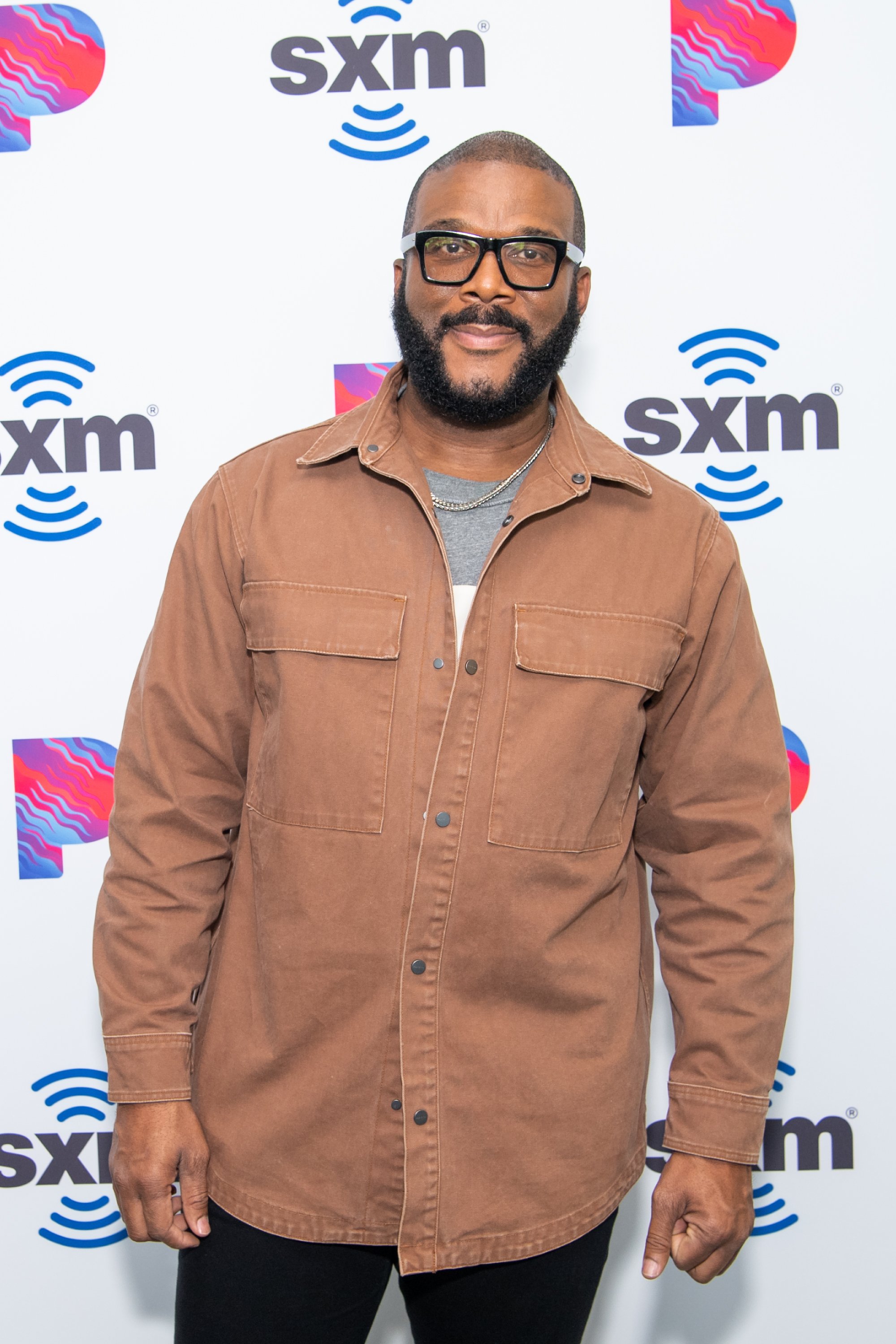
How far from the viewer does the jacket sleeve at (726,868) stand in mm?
1382

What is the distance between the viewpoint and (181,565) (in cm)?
139

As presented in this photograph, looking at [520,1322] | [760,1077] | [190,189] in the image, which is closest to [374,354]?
[190,189]

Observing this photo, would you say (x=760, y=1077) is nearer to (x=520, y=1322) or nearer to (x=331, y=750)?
(x=520, y=1322)

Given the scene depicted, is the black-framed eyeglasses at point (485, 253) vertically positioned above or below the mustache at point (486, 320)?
above

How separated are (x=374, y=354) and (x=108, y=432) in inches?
19.3

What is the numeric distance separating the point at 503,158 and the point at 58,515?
101 centimetres

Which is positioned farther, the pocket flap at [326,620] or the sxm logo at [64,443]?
the sxm logo at [64,443]

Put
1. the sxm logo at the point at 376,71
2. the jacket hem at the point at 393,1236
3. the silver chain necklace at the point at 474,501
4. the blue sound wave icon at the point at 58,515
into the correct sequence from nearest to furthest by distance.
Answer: the jacket hem at the point at 393,1236 < the silver chain necklace at the point at 474,501 < the sxm logo at the point at 376,71 < the blue sound wave icon at the point at 58,515

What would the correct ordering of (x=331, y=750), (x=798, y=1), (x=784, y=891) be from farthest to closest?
(x=798, y=1) → (x=784, y=891) → (x=331, y=750)

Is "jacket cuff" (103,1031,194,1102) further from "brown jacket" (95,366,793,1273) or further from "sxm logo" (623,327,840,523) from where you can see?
"sxm logo" (623,327,840,523)

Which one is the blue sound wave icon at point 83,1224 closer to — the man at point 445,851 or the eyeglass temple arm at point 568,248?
the man at point 445,851

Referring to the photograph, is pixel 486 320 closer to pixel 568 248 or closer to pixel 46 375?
pixel 568 248

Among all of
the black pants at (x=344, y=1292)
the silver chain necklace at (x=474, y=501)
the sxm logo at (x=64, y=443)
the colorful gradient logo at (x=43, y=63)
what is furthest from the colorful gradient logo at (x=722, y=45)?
the black pants at (x=344, y=1292)

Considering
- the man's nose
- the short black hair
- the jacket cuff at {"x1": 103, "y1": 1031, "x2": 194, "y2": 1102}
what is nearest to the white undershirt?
the man's nose
